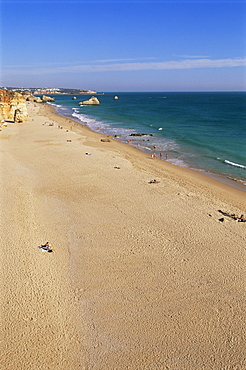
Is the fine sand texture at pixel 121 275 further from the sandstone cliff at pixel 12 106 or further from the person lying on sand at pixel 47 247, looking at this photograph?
the sandstone cliff at pixel 12 106

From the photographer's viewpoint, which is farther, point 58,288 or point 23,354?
point 58,288

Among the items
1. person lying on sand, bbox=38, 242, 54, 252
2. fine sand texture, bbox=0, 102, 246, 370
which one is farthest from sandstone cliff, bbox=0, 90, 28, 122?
person lying on sand, bbox=38, 242, 54, 252

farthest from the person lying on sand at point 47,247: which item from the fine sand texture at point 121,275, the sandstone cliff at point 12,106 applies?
the sandstone cliff at point 12,106

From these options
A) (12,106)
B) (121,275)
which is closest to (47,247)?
(121,275)

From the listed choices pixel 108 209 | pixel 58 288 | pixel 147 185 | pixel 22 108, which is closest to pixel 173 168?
pixel 147 185

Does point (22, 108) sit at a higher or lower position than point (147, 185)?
higher

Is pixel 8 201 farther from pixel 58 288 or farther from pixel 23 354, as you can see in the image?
pixel 23 354
